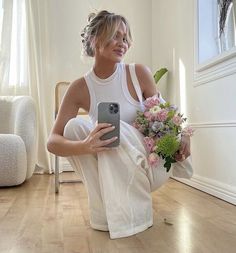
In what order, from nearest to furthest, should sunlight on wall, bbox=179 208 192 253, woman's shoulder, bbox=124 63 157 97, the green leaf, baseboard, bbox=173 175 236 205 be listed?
sunlight on wall, bbox=179 208 192 253, woman's shoulder, bbox=124 63 157 97, baseboard, bbox=173 175 236 205, the green leaf

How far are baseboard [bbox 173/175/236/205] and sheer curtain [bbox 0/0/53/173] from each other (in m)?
1.50

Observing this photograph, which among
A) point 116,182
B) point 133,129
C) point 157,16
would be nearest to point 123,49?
point 133,129

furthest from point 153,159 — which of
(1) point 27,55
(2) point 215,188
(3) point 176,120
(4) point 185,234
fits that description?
(1) point 27,55

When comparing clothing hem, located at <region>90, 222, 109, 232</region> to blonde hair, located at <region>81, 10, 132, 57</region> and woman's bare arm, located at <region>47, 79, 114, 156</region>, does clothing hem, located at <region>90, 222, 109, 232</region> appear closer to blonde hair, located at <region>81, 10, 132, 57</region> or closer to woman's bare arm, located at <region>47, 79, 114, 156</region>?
woman's bare arm, located at <region>47, 79, 114, 156</region>

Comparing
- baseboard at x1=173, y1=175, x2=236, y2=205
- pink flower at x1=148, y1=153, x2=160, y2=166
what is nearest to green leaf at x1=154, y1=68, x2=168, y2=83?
baseboard at x1=173, y1=175, x2=236, y2=205

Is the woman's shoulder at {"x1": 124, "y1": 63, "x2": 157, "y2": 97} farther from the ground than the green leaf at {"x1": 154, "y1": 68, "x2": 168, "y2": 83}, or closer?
closer

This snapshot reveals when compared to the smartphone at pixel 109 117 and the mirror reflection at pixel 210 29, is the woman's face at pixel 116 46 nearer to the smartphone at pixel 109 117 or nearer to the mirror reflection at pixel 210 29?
the smartphone at pixel 109 117

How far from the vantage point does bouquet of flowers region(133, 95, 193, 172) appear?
45.9 inches

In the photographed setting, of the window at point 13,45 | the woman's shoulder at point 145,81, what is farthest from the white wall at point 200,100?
the window at point 13,45

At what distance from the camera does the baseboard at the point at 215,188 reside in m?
1.71

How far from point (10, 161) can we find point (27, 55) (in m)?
1.20

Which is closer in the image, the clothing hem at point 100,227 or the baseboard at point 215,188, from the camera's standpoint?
the clothing hem at point 100,227

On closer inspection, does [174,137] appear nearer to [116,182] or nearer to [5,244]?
[116,182]

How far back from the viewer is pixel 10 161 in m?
2.43
